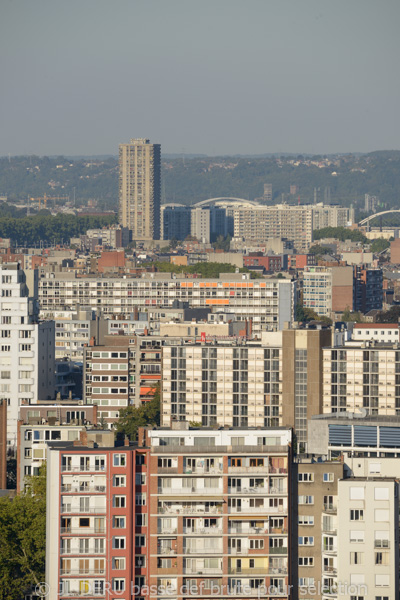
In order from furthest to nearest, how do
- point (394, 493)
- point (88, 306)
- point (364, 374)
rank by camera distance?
1. point (88, 306)
2. point (364, 374)
3. point (394, 493)

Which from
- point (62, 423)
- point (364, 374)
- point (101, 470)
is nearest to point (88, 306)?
point (364, 374)

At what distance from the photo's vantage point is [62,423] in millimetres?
45344

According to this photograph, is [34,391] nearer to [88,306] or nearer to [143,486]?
[143,486]

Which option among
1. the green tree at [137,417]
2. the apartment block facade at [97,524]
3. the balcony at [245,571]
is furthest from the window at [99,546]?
the green tree at [137,417]

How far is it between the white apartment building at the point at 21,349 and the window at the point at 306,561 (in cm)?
2513

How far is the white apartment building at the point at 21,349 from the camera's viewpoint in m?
59.8

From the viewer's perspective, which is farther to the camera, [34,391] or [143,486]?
[34,391]

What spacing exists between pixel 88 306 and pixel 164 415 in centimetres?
4705

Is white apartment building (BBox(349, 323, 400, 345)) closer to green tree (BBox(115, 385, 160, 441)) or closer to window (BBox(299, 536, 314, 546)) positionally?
green tree (BBox(115, 385, 160, 441))

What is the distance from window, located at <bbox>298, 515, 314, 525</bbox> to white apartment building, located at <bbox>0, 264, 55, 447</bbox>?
984 inches

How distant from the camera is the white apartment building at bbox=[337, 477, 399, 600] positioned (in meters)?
32.9

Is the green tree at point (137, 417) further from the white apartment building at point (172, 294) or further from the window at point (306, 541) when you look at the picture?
the white apartment building at point (172, 294)

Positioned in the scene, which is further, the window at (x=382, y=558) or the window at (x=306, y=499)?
the window at (x=306, y=499)

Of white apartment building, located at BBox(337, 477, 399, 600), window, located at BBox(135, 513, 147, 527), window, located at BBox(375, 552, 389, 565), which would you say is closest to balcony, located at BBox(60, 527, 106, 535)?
window, located at BBox(135, 513, 147, 527)
